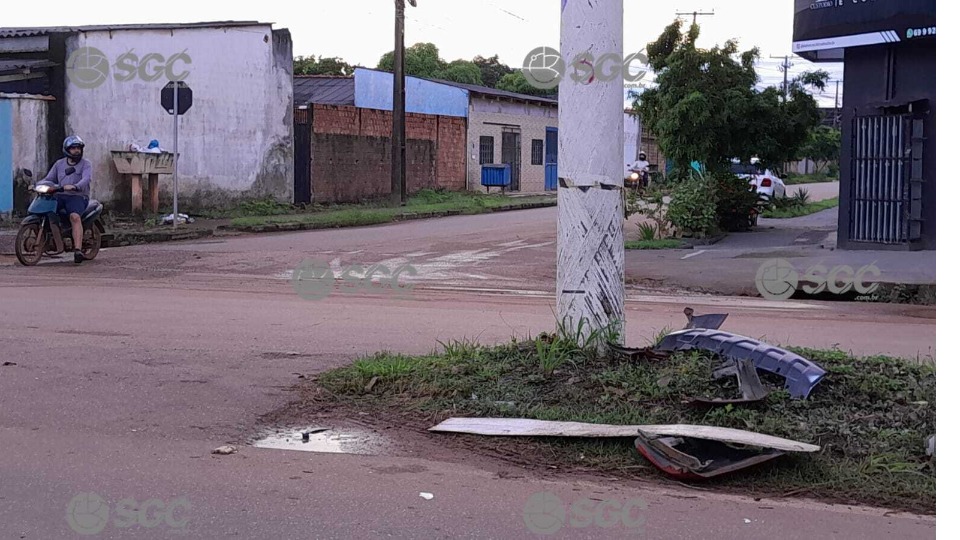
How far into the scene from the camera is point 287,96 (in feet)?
85.0

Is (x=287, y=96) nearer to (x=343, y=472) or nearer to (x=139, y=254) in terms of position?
(x=139, y=254)

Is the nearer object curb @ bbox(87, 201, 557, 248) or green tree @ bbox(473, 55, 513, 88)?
curb @ bbox(87, 201, 557, 248)

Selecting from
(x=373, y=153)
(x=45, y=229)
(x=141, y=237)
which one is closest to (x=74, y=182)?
(x=45, y=229)

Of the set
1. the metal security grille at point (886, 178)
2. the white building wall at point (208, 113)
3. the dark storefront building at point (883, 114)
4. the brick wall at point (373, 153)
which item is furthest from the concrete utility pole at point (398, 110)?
the metal security grille at point (886, 178)

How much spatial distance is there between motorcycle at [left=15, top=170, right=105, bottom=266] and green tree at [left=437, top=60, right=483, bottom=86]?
146ft

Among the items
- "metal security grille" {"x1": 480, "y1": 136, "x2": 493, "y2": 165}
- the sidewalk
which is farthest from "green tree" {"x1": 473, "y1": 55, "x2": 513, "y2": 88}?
A: the sidewalk

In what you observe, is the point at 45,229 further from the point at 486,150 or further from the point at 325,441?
the point at 486,150

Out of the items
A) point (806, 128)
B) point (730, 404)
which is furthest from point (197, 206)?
point (730, 404)

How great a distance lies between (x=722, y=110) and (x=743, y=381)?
1419 cm

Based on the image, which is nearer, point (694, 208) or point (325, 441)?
point (325, 441)

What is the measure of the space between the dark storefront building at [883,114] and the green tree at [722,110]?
2611 millimetres

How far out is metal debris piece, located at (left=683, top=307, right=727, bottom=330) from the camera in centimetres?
706

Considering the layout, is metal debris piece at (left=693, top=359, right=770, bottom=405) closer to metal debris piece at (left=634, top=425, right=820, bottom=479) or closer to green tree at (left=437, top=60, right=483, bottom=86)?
metal debris piece at (left=634, top=425, right=820, bottom=479)

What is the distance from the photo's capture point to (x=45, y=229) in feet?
49.0
